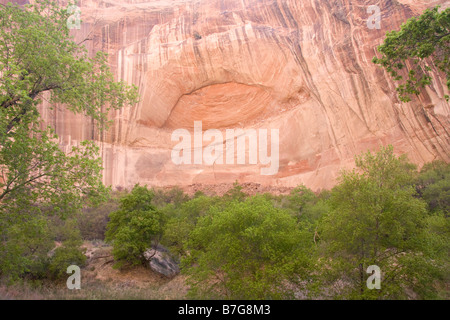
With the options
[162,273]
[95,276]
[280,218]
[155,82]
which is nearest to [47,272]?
[95,276]

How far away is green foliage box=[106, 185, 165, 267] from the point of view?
14703 millimetres

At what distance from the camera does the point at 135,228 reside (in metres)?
15.0

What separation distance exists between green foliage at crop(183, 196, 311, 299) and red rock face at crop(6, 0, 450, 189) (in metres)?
15.3

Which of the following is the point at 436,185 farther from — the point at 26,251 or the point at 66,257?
the point at 26,251

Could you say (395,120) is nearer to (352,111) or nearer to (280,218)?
(352,111)

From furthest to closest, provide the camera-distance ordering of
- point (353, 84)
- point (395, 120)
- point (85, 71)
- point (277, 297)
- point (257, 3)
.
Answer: point (257, 3)
point (353, 84)
point (395, 120)
point (85, 71)
point (277, 297)

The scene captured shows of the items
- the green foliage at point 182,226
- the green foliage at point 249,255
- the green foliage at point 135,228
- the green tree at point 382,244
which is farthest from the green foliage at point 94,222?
the green tree at point 382,244

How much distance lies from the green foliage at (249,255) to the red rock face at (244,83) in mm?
15347

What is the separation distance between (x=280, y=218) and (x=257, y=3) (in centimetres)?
2475

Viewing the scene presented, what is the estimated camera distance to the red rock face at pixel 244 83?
22250mm

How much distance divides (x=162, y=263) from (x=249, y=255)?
9163 mm

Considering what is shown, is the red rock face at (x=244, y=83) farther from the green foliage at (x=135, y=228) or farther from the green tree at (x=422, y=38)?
the green foliage at (x=135, y=228)

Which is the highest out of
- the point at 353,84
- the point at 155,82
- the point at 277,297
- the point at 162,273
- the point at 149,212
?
the point at 155,82

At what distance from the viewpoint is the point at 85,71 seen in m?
10.1
